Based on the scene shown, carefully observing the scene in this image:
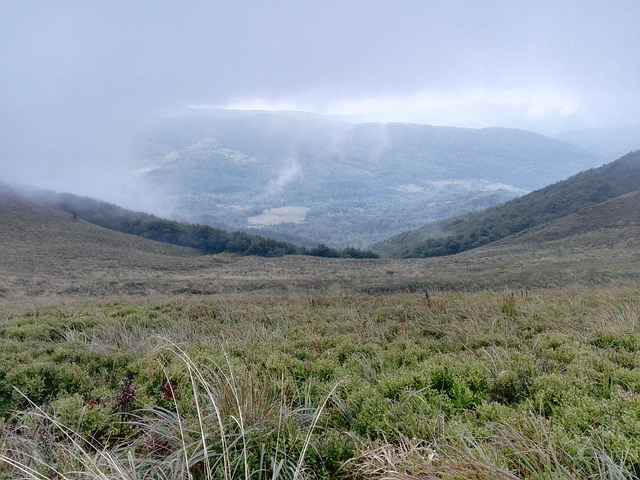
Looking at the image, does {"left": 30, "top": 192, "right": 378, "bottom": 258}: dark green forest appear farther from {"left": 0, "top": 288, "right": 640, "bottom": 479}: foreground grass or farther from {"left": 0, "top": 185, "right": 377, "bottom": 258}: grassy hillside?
{"left": 0, "top": 288, "right": 640, "bottom": 479}: foreground grass

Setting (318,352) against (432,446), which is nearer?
(432,446)

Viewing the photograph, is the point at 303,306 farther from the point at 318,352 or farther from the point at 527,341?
the point at 527,341

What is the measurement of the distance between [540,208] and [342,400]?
2988 inches

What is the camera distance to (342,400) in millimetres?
3117

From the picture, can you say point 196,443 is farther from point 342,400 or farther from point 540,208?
point 540,208

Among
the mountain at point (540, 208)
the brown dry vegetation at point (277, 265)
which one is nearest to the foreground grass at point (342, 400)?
the brown dry vegetation at point (277, 265)

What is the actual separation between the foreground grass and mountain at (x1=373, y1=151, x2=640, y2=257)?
197 ft

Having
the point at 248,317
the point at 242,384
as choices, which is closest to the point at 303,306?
the point at 248,317

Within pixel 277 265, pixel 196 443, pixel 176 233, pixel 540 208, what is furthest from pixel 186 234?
pixel 196 443

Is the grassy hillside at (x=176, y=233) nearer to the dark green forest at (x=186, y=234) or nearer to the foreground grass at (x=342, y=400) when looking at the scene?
the dark green forest at (x=186, y=234)

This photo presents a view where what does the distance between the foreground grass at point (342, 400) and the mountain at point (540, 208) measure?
2368 inches

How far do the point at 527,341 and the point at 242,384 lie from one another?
3349 millimetres

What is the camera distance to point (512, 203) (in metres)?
77.0

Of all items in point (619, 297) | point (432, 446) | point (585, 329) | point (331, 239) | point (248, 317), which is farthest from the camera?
point (331, 239)
